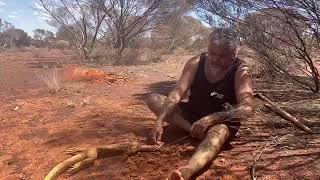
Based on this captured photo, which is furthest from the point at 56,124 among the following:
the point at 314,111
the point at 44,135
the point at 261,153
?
the point at 314,111

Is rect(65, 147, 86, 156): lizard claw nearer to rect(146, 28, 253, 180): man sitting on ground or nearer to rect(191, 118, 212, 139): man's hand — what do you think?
rect(146, 28, 253, 180): man sitting on ground

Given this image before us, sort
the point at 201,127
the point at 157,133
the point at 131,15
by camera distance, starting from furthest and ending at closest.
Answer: the point at 131,15 < the point at 157,133 < the point at 201,127

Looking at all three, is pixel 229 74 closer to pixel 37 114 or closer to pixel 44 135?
pixel 44 135

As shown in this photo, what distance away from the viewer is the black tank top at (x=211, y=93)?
14.5 feet

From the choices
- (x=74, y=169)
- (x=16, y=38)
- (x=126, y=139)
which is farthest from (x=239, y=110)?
(x=16, y=38)

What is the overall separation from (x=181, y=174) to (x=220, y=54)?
58.9 inches

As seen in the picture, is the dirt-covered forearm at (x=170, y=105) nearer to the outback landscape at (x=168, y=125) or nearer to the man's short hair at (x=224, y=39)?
the outback landscape at (x=168, y=125)

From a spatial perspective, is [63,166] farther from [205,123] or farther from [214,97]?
[214,97]

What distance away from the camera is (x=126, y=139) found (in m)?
4.84

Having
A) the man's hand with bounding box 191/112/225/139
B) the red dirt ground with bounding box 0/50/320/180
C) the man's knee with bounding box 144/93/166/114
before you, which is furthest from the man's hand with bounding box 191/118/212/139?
the man's knee with bounding box 144/93/166/114

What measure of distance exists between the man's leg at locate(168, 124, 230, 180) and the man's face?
2.33 feet

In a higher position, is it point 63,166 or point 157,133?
point 157,133

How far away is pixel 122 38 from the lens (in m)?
20.9

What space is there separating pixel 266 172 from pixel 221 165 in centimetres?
38
